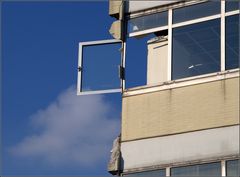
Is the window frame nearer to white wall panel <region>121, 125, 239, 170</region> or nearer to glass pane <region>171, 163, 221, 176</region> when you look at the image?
white wall panel <region>121, 125, 239, 170</region>

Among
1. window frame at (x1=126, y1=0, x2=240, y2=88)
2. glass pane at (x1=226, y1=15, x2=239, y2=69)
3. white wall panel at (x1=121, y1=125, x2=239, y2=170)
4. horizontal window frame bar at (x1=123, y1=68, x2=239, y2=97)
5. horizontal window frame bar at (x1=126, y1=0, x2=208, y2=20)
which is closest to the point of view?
white wall panel at (x1=121, y1=125, x2=239, y2=170)

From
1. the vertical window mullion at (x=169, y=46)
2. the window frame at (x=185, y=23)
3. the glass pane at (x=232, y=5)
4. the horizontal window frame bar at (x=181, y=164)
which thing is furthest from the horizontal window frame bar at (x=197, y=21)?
the horizontal window frame bar at (x=181, y=164)

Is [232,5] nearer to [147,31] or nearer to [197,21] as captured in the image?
[197,21]

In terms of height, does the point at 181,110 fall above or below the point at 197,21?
below

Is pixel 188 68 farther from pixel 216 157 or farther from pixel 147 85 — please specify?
pixel 216 157

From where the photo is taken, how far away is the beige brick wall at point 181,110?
1633 cm

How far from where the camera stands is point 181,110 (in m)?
16.8

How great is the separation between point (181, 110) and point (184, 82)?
1.95ft

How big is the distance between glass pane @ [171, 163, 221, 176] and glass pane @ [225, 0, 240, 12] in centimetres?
309

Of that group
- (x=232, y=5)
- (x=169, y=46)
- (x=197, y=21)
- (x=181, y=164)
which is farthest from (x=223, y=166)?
(x=232, y=5)

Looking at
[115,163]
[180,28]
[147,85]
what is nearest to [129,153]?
[115,163]

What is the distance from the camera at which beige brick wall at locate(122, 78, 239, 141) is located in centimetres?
1633

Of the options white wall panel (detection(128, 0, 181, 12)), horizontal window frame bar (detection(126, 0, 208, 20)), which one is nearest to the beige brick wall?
horizontal window frame bar (detection(126, 0, 208, 20))

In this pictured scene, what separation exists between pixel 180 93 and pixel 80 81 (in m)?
2.36
